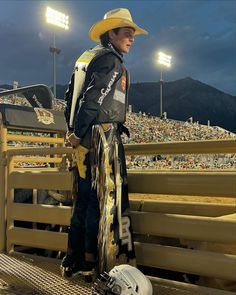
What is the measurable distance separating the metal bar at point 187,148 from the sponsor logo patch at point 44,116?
2.02 metres

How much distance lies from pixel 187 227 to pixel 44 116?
276cm

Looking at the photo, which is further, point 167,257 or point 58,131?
point 58,131

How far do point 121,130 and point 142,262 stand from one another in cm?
92

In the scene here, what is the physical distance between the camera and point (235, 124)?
9962 centimetres

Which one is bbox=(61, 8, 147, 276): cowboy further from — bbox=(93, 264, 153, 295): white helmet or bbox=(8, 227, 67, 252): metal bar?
bbox=(8, 227, 67, 252): metal bar

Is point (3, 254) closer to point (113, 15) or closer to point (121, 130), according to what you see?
point (121, 130)

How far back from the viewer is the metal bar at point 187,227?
97.0 inches

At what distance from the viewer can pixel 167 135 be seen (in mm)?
30609

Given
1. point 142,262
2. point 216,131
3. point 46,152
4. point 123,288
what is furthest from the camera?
point 216,131

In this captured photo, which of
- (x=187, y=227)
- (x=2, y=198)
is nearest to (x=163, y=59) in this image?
(x=2, y=198)

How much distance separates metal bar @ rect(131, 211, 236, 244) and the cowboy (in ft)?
0.37

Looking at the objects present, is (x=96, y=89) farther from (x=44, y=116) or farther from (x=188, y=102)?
(x=188, y=102)

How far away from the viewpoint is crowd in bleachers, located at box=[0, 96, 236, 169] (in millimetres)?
23080

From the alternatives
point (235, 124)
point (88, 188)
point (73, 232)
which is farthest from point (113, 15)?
point (235, 124)
